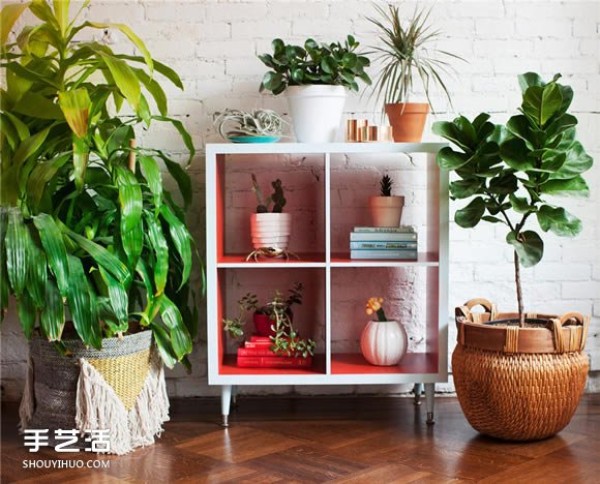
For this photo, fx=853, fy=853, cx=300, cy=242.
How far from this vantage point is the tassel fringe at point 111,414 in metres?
2.67

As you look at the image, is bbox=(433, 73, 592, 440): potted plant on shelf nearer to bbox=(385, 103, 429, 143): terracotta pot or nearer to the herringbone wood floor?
the herringbone wood floor

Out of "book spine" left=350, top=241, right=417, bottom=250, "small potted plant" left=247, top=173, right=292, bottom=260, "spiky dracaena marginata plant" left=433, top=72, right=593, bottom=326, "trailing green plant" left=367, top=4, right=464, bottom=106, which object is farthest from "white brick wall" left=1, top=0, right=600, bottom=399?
"spiky dracaena marginata plant" left=433, top=72, right=593, bottom=326

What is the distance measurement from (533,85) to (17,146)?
1.64m

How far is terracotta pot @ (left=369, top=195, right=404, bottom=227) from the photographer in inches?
125

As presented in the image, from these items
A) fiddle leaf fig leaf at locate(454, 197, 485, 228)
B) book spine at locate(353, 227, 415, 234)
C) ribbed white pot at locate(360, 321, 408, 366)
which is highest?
fiddle leaf fig leaf at locate(454, 197, 485, 228)

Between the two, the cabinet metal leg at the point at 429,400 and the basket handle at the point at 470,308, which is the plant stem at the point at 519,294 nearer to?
the basket handle at the point at 470,308

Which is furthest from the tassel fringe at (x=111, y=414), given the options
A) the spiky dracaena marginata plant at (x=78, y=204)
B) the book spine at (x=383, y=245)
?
the book spine at (x=383, y=245)

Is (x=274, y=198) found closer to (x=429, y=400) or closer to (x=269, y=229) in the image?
(x=269, y=229)

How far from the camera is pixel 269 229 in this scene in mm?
3127

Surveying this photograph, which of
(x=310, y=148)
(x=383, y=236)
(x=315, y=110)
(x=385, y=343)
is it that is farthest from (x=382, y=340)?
(x=315, y=110)

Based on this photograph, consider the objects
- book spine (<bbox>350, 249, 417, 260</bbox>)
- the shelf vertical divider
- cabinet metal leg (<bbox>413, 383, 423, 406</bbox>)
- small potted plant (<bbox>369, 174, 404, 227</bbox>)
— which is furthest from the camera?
cabinet metal leg (<bbox>413, 383, 423, 406</bbox>)

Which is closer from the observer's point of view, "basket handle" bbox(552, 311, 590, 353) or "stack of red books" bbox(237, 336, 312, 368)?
"basket handle" bbox(552, 311, 590, 353)

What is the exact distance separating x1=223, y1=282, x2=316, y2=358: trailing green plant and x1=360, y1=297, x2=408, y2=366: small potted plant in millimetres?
207

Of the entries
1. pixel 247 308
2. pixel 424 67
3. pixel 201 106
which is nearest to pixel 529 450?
pixel 247 308
